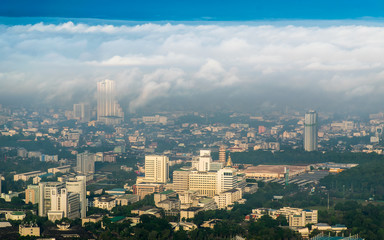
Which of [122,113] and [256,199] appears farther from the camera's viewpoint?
[122,113]

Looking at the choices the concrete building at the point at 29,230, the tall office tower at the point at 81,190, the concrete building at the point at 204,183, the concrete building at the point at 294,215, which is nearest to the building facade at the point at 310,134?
the concrete building at the point at 204,183

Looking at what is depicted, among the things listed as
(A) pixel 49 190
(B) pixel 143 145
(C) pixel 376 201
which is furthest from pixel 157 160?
(C) pixel 376 201

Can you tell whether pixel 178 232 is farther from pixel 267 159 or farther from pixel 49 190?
pixel 267 159

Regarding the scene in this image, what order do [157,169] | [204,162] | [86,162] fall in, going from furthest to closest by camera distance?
[86,162] → [204,162] → [157,169]

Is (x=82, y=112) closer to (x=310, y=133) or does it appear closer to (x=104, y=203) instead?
(x=104, y=203)

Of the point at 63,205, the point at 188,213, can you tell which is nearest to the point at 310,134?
the point at 188,213

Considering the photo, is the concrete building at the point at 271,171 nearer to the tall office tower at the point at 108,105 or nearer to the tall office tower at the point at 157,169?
the tall office tower at the point at 157,169
